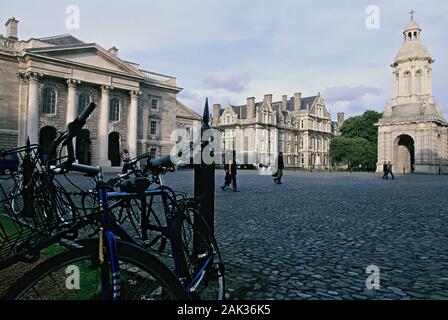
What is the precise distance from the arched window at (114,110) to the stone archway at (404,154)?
41.3m

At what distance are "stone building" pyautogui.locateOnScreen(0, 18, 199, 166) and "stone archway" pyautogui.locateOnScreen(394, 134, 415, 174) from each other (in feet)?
115

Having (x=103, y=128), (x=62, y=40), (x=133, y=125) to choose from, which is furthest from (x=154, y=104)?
(x=62, y=40)

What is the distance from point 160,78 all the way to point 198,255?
5485 cm

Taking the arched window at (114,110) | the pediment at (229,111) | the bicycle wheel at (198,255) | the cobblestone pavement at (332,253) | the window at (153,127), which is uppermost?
the pediment at (229,111)

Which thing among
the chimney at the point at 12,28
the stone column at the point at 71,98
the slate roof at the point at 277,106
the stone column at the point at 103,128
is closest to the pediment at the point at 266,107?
the slate roof at the point at 277,106

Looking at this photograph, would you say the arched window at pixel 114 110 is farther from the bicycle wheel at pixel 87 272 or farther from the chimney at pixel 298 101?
the chimney at pixel 298 101

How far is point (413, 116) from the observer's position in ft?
162

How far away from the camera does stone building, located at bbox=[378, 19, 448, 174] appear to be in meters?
48.0

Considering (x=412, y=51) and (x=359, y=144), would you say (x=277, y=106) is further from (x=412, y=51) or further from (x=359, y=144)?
(x=412, y=51)

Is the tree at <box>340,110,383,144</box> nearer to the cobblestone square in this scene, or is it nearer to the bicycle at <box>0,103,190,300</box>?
the cobblestone square

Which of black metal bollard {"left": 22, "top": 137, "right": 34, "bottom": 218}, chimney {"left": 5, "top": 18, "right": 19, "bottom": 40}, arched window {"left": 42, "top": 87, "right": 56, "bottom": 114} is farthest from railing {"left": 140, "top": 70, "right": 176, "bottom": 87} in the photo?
black metal bollard {"left": 22, "top": 137, "right": 34, "bottom": 218}

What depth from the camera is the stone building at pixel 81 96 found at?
38.8 m
